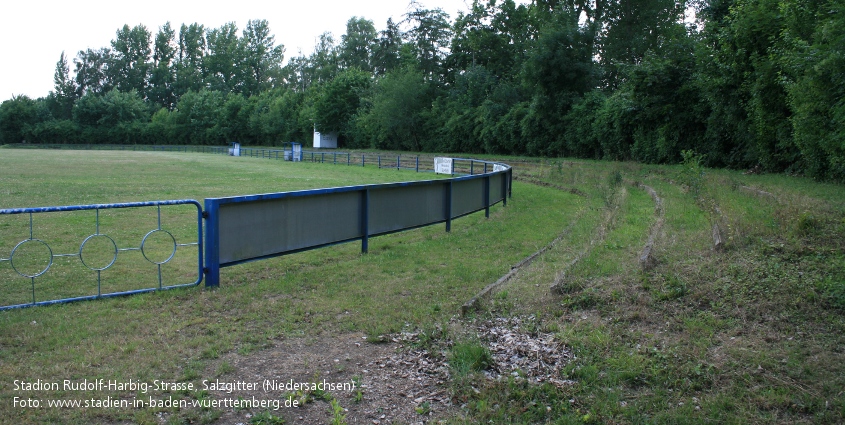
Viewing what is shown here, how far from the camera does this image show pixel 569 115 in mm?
41969

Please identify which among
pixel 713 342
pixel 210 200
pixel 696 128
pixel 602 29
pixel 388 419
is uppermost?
pixel 602 29

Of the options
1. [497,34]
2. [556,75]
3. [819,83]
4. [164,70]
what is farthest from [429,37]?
[164,70]

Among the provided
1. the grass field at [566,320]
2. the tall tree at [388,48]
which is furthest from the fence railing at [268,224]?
the tall tree at [388,48]

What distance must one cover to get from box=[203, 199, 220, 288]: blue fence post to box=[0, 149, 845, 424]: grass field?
0.22 meters

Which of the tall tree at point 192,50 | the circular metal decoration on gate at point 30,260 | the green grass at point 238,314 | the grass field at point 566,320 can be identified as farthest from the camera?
the tall tree at point 192,50

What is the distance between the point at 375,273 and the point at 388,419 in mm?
4649

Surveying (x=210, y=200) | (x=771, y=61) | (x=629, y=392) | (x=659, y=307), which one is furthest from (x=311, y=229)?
(x=771, y=61)

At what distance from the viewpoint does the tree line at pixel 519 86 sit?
1991cm

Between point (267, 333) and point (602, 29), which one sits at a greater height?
point (602, 29)

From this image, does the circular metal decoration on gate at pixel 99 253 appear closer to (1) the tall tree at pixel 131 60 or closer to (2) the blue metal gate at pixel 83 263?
(2) the blue metal gate at pixel 83 263

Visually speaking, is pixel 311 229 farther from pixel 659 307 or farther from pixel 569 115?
pixel 569 115

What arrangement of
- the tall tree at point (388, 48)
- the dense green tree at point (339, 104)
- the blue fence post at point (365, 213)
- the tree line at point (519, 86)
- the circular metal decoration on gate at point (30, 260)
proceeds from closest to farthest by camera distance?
1. the circular metal decoration on gate at point (30, 260)
2. the blue fence post at point (365, 213)
3. the tree line at point (519, 86)
4. the dense green tree at point (339, 104)
5. the tall tree at point (388, 48)

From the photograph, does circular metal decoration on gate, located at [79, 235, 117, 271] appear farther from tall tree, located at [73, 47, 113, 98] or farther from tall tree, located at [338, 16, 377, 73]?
tall tree, located at [73, 47, 113, 98]

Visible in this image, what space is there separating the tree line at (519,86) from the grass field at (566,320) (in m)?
6.76
